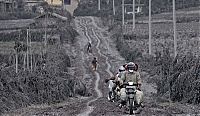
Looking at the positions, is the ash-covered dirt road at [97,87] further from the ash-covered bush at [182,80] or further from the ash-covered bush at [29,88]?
the ash-covered bush at [182,80]

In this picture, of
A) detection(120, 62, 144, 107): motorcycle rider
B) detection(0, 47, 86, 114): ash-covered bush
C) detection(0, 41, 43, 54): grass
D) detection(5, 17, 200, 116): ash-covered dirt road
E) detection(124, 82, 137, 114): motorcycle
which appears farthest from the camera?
detection(0, 41, 43, 54): grass

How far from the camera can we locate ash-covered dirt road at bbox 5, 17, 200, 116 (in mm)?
16594

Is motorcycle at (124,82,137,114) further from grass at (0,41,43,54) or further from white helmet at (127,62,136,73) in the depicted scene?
grass at (0,41,43,54)

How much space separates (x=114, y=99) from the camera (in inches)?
791

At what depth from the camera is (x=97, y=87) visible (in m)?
31.0

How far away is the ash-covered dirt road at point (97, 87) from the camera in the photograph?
16.6 m

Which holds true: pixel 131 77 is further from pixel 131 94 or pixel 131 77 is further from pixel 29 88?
pixel 29 88

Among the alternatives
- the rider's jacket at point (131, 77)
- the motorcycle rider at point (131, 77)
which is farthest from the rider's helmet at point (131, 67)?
the rider's jacket at point (131, 77)

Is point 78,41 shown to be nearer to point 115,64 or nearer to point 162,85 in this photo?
point 115,64

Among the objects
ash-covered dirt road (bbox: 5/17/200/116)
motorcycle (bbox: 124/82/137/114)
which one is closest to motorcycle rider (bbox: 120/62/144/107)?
motorcycle (bbox: 124/82/137/114)

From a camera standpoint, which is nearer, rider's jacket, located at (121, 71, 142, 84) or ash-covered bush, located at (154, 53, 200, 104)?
rider's jacket, located at (121, 71, 142, 84)

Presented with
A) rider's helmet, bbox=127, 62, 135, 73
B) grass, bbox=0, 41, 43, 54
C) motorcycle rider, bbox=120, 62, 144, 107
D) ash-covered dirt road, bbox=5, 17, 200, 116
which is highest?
rider's helmet, bbox=127, 62, 135, 73

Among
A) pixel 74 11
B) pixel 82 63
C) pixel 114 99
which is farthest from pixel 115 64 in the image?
pixel 74 11

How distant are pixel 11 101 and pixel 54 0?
9288cm
